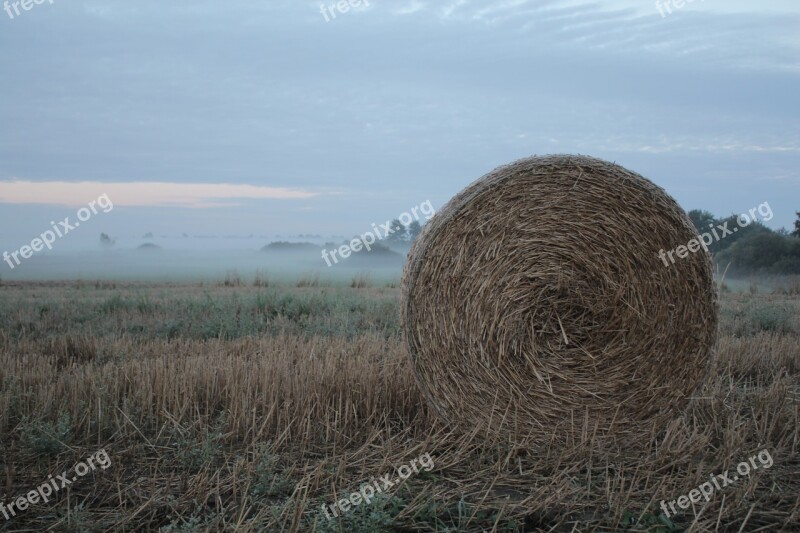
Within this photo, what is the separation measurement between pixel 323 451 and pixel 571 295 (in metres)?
2.18

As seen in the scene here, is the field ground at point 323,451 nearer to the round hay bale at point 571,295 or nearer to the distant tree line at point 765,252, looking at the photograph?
the round hay bale at point 571,295

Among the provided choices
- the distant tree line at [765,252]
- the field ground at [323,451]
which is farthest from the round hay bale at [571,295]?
the distant tree line at [765,252]

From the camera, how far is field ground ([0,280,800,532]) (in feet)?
12.3

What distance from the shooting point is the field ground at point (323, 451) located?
375cm

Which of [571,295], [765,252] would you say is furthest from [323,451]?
[765,252]

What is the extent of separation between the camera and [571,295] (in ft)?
17.4

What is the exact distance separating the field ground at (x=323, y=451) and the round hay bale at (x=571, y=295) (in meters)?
0.34

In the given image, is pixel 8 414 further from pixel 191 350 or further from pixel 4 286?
pixel 4 286

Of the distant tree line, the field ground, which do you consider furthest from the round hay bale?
the distant tree line

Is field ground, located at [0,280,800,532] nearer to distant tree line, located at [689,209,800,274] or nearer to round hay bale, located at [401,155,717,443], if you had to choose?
round hay bale, located at [401,155,717,443]

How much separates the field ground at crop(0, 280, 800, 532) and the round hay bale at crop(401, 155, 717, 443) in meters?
0.34

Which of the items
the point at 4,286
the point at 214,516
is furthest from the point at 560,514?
the point at 4,286

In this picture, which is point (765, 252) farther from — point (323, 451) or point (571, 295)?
point (323, 451)

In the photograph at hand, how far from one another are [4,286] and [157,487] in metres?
14.2
